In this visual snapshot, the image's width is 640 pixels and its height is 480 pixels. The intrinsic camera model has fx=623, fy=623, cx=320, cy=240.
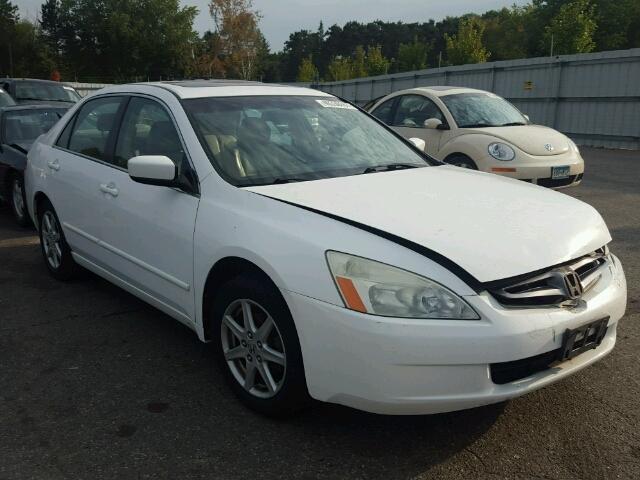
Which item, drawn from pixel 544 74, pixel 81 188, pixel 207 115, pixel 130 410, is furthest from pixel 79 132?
pixel 544 74

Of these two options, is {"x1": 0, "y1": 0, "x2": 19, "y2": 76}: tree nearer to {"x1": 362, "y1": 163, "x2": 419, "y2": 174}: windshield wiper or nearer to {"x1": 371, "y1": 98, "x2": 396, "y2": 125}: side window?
{"x1": 371, "y1": 98, "x2": 396, "y2": 125}: side window

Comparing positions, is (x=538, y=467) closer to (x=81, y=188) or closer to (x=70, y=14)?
(x=81, y=188)

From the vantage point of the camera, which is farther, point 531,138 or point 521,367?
point 531,138

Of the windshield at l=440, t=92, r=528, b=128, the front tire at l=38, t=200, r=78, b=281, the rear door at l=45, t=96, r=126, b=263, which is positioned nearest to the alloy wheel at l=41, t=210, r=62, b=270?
the front tire at l=38, t=200, r=78, b=281

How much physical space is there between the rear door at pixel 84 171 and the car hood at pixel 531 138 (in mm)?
5090

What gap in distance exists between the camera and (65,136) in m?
4.79

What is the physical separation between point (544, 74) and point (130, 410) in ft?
59.9

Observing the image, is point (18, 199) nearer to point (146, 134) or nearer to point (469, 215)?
point (146, 134)

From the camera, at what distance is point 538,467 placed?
8.28 ft

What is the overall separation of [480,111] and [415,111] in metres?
0.91

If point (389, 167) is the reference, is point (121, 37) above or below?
above

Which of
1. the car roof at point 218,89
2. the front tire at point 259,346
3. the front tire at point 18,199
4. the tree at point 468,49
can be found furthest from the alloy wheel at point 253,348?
the tree at point 468,49

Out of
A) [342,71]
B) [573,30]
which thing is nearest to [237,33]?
[342,71]

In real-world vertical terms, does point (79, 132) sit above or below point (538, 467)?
above
